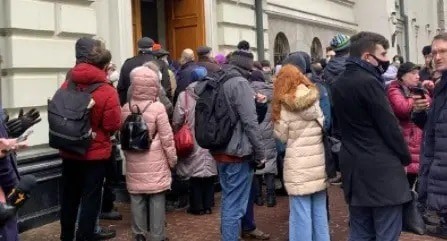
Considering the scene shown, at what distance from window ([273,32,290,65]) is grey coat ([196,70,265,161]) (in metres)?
8.89

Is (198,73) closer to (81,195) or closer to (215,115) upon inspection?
(215,115)

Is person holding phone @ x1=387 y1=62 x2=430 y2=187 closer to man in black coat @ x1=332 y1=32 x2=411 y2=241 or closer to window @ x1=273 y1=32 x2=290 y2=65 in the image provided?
man in black coat @ x1=332 y1=32 x2=411 y2=241

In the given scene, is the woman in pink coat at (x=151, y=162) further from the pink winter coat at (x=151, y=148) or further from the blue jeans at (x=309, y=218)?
the blue jeans at (x=309, y=218)

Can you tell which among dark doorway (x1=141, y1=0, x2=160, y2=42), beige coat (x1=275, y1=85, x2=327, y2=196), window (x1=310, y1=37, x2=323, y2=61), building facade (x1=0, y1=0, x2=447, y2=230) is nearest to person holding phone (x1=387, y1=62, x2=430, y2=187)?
beige coat (x1=275, y1=85, x2=327, y2=196)

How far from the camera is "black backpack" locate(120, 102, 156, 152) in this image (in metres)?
5.91

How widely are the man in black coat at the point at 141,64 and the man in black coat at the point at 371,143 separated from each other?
11.1ft

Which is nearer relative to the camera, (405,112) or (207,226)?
(405,112)

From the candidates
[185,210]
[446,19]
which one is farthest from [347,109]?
[446,19]

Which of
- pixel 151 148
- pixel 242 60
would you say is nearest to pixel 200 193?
pixel 151 148

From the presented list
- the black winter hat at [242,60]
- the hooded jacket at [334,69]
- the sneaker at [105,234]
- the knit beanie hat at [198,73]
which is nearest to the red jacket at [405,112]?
the hooded jacket at [334,69]

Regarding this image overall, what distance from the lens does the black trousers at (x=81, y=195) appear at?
6.00 m

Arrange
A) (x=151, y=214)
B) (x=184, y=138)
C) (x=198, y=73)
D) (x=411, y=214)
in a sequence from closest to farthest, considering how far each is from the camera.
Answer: (x=411, y=214)
(x=151, y=214)
(x=198, y=73)
(x=184, y=138)

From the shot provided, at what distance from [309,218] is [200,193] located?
7.96 ft

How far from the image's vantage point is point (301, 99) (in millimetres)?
5352
